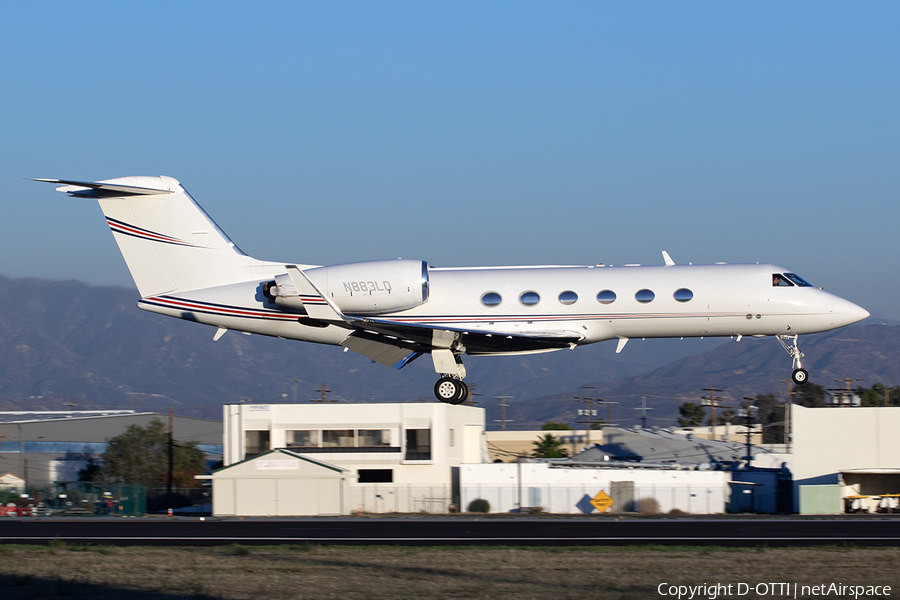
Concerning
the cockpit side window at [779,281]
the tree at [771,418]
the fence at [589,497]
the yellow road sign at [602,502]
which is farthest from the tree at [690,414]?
the cockpit side window at [779,281]

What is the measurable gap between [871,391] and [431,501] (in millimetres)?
77615

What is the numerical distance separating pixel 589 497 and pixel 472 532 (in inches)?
690

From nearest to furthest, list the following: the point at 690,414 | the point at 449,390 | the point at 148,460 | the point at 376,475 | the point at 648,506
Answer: the point at 449,390 → the point at 648,506 → the point at 376,475 → the point at 148,460 → the point at 690,414

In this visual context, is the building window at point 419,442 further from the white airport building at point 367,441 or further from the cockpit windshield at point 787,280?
the cockpit windshield at point 787,280

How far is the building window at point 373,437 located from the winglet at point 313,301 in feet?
65.3

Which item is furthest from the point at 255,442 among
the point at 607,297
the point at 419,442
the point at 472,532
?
the point at 607,297

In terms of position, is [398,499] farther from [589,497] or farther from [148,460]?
[148,460]

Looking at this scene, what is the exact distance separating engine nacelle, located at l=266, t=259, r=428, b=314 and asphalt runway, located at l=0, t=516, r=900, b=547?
5816 millimetres

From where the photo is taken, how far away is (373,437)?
43844 millimetres

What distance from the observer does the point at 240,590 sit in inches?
623

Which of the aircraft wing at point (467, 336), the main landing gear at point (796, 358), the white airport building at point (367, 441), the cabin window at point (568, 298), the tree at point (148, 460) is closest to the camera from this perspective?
the aircraft wing at point (467, 336)

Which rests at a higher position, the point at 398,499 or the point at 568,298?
the point at 568,298

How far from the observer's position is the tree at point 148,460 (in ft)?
212

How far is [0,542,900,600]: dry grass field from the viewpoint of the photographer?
15.7 m
